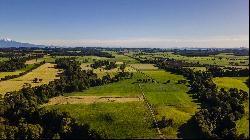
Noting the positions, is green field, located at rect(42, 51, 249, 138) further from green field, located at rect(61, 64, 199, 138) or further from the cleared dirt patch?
the cleared dirt patch

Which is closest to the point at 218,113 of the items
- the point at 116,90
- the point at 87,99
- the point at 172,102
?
the point at 172,102

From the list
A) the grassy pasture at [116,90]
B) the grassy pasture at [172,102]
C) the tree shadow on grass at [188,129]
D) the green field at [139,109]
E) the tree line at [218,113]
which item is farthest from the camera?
the grassy pasture at [116,90]

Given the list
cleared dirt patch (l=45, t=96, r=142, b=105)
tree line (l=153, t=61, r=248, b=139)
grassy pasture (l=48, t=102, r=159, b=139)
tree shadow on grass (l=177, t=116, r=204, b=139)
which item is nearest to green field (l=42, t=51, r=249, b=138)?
grassy pasture (l=48, t=102, r=159, b=139)

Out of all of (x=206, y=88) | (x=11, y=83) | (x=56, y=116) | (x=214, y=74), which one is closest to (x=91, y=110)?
(x=56, y=116)

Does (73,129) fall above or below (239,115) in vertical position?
below

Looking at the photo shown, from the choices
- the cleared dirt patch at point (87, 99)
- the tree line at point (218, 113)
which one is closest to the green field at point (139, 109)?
the tree line at point (218, 113)

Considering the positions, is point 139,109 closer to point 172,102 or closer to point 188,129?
point 172,102

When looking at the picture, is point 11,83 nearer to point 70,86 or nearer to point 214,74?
point 70,86

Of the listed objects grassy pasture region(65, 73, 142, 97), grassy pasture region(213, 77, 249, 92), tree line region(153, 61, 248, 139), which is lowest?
grassy pasture region(65, 73, 142, 97)

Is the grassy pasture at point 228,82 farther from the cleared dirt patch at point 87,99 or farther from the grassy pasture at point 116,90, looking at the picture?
the cleared dirt patch at point 87,99
